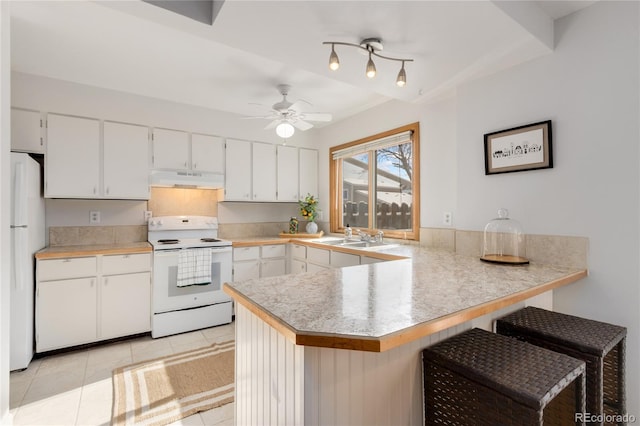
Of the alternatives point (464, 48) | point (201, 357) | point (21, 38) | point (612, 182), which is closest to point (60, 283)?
point (201, 357)

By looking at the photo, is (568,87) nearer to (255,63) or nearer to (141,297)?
(255,63)

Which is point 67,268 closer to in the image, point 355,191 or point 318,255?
point 318,255

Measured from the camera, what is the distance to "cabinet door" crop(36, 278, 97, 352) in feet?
8.32

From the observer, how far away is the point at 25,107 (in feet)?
8.96

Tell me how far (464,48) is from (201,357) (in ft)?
9.93

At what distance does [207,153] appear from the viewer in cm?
362

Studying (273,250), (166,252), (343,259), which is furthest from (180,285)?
(343,259)

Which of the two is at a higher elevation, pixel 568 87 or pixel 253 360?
pixel 568 87

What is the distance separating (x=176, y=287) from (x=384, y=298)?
2.62 m

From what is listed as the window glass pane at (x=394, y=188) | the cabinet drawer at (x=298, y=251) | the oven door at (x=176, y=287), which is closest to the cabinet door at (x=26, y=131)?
the oven door at (x=176, y=287)

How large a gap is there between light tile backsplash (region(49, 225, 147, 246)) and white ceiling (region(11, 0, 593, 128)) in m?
1.48

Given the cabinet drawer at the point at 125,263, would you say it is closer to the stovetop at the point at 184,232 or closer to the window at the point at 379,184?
the stovetop at the point at 184,232

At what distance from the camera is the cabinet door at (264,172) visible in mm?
3963

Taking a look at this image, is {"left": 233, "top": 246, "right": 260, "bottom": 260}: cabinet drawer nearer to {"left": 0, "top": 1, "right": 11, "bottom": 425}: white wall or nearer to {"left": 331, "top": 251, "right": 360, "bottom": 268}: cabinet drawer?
{"left": 331, "top": 251, "right": 360, "bottom": 268}: cabinet drawer
